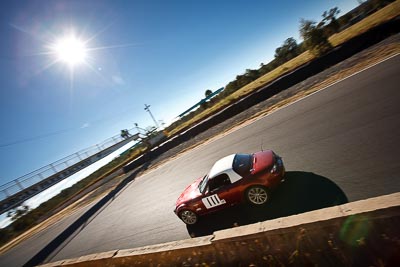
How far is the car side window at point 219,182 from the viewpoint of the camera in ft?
22.1

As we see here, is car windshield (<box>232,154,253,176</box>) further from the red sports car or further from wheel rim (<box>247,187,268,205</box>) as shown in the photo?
wheel rim (<box>247,187,268,205</box>)

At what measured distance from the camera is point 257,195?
646cm

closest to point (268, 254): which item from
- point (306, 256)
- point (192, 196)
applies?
point (306, 256)

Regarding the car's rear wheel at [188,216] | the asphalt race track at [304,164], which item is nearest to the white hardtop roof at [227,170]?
the asphalt race track at [304,164]

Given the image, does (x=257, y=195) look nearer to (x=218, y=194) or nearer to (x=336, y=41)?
(x=218, y=194)

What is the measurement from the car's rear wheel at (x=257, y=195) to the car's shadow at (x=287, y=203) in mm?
159

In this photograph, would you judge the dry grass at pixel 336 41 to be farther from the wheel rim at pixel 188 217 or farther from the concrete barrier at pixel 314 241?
the concrete barrier at pixel 314 241

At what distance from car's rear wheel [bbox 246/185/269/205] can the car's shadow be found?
16 centimetres

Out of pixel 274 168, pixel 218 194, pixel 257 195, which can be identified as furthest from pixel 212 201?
pixel 274 168

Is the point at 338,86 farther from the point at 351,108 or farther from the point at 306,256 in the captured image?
the point at 306,256

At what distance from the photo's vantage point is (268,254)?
422 centimetres

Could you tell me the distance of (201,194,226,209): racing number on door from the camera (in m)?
6.84

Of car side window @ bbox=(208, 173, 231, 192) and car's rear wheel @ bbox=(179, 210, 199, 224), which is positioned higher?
car side window @ bbox=(208, 173, 231, 192)

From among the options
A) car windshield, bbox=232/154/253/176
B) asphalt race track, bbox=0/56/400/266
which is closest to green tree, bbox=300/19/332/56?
asphalt race track, bbox=0/56/400/266
